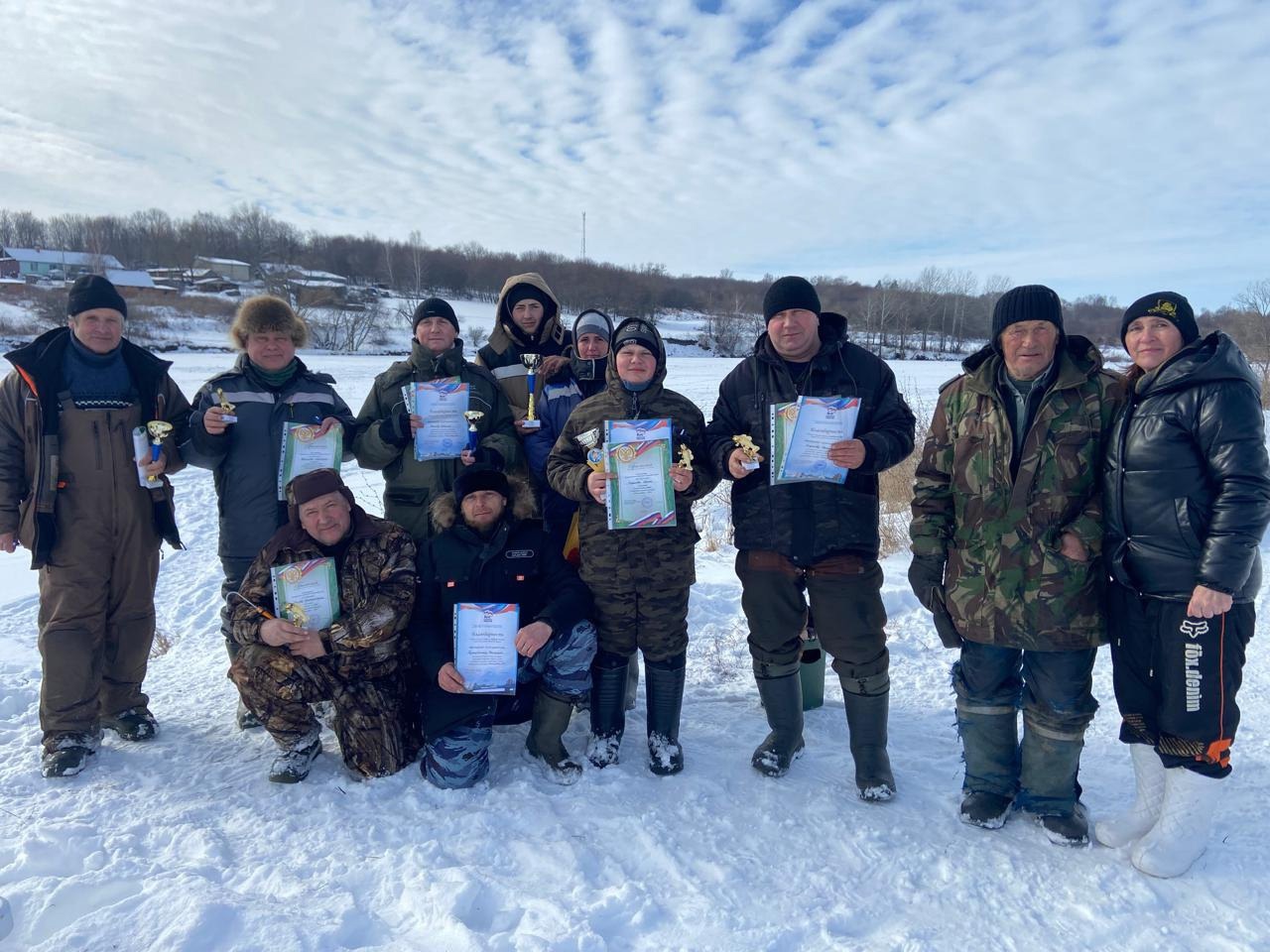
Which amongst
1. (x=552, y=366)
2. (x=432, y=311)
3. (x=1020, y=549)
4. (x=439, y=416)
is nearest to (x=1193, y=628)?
(x=1020, y=549)

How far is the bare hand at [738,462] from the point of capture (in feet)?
11.5

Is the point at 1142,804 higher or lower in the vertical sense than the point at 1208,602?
lower

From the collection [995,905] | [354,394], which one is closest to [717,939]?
[995,905]

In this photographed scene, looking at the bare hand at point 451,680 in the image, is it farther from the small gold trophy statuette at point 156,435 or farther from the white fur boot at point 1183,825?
the white fur boot at point 1183,825

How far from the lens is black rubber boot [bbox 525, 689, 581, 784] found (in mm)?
3865

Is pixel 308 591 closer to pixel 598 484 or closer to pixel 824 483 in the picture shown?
pixel 598 484

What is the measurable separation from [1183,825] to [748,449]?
7.87 ft

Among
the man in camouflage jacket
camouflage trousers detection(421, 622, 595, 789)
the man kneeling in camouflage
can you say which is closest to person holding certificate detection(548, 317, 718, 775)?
camouflage trousers detection(421, 622, 595, 789)

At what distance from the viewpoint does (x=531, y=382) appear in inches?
186

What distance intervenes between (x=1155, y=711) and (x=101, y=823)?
469 centimetres

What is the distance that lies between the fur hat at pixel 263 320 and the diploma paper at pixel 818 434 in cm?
285

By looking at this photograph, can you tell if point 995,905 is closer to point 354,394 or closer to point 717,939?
point 717,939

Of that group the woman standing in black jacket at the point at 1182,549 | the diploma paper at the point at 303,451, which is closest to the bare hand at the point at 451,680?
the diploma paper at the point at 303,451

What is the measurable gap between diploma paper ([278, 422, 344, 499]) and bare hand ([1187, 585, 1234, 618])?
13.8 feet
